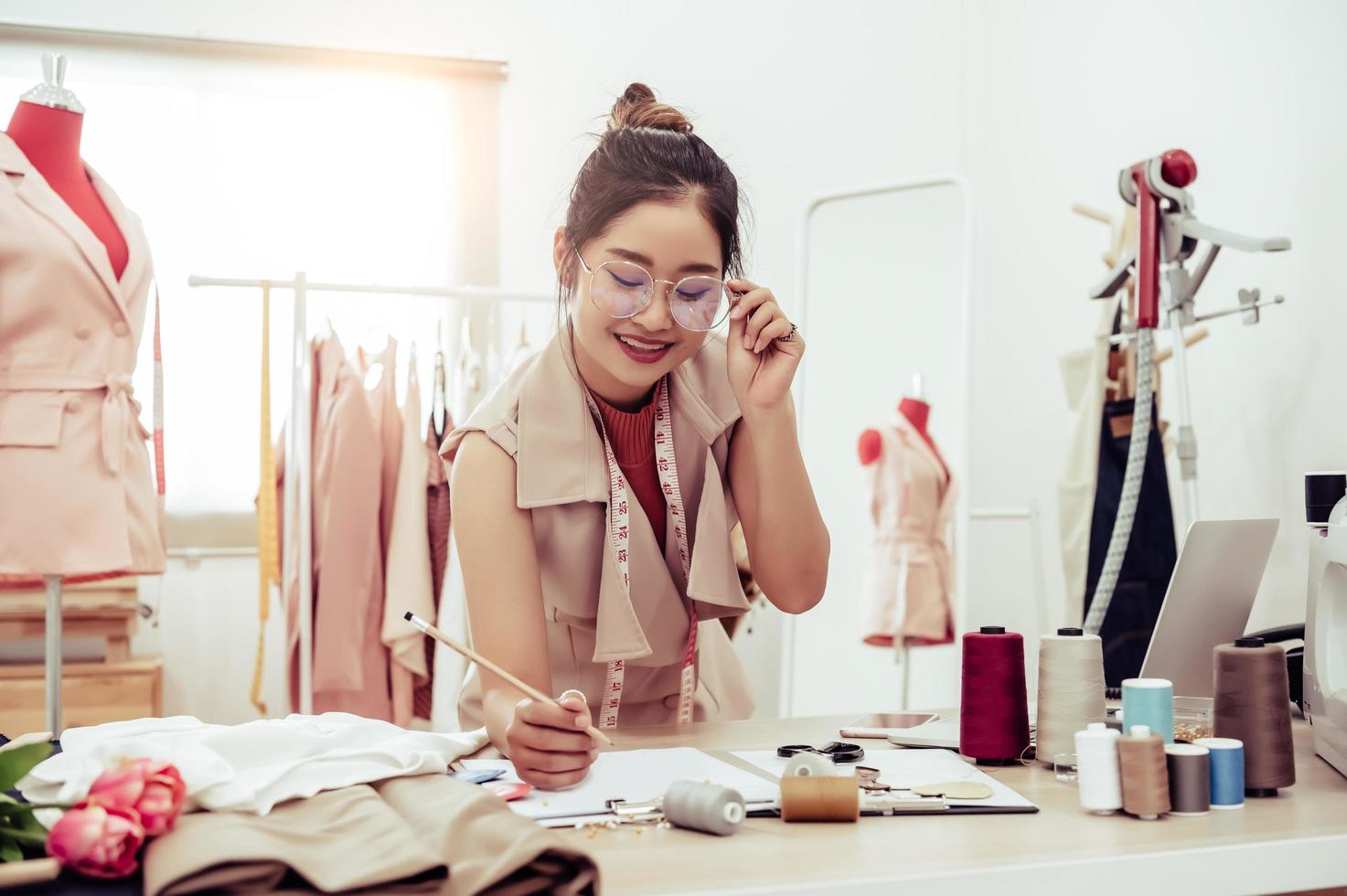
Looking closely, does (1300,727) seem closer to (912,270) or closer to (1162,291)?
(1162,291)

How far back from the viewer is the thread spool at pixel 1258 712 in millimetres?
1085

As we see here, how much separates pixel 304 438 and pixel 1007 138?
7.75ft

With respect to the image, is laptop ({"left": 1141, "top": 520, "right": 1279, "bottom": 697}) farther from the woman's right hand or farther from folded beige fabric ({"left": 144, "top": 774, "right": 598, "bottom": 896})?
folded beige fabric ({"left": 144, "top": 774, "right": 598, "bottom": 896})

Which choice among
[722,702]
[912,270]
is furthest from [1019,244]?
[722,702]

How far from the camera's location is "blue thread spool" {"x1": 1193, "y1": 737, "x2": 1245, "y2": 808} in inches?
41.1

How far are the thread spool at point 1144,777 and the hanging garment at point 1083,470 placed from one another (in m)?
1.54

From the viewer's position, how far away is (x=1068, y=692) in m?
1.18

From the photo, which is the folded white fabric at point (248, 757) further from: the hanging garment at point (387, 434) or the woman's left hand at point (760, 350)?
the hanging garment at point (387, 434)

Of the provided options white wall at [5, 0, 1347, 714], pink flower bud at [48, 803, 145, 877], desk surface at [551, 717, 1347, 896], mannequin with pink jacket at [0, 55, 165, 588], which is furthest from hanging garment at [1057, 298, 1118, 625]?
pink flower bud at [48, 803, 145, 877]

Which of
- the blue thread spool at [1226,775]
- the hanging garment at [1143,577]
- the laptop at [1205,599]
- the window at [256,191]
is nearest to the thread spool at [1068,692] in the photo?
the blue thread spool at [1226,775]

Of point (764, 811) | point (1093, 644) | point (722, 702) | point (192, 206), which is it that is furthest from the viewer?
point (192, 206)

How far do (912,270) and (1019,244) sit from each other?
0.73 m

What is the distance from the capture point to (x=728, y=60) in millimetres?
3869

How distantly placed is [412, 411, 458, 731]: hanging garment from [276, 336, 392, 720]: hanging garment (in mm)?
86
